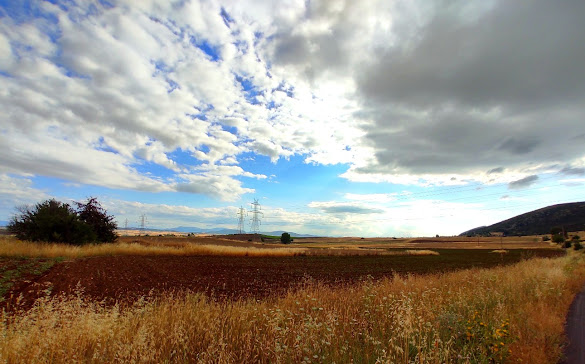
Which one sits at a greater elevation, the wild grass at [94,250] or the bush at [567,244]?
the wild grass at [94,250]

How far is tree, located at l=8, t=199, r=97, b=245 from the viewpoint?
34719 millimetres

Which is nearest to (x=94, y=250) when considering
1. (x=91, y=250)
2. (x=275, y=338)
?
(x=91, y=250)

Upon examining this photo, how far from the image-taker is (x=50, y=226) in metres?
35.1

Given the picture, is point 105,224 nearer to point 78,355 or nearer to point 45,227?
point 45,227

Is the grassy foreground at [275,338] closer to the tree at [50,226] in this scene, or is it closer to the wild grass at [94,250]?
the wild grass at [94,250]

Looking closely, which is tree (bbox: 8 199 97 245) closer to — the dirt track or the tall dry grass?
the tall dry grass

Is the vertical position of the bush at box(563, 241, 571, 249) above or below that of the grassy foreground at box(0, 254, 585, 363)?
below

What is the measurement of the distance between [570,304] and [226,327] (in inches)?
569

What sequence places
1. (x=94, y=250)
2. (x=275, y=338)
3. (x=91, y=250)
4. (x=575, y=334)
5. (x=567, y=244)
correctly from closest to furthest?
(x=275, y=338)
(x=575, y=334)
(x=91, y=250)
(x=94, y=250)
(x=567, y=244)

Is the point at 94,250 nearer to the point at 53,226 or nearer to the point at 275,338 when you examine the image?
the point at 53,226

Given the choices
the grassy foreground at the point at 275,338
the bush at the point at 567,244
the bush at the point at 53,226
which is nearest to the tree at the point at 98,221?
the bush at the point at 53,226

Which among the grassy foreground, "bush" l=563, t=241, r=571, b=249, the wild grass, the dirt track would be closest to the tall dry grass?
the wild grass

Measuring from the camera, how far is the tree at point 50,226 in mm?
34719

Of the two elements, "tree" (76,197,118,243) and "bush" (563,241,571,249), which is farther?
"bush" (563,241,571,249)
